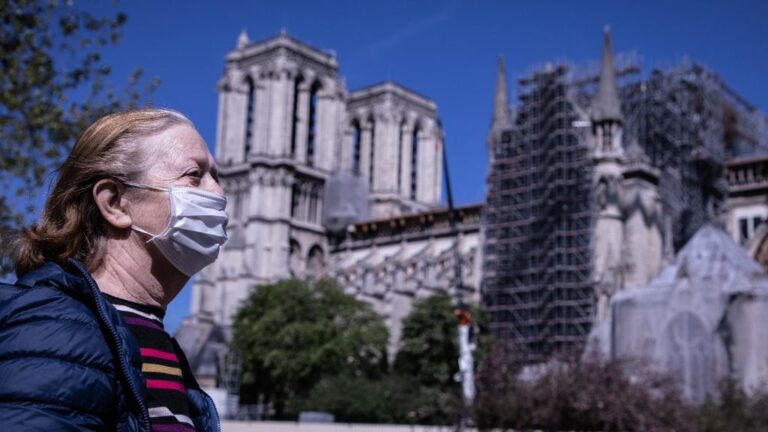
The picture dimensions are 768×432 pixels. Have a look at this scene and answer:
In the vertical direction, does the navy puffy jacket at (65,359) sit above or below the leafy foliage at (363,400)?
below

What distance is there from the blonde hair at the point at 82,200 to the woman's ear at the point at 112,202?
0.02 meters

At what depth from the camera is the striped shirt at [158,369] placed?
2074 millimetres

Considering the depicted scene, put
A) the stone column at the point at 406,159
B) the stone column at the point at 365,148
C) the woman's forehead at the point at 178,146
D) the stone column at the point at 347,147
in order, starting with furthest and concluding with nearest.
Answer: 1. the stone column at the point at 406,159
2. the stone column at the point at 365,148
3. the stone column at the point at 347,147
4. the woman's forehead at the point at 178,146

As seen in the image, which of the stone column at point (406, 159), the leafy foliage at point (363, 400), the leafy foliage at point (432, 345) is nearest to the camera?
the leafy foliage at point (363, 400)

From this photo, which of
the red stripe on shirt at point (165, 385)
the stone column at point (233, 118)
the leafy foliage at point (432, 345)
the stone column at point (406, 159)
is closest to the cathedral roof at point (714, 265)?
the leafy foliage at point (432, 345)

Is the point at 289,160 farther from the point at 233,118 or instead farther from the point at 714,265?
the point at 714,265

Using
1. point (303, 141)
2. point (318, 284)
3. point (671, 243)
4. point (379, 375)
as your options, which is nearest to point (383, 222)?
point (303, 141)

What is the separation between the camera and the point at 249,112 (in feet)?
236

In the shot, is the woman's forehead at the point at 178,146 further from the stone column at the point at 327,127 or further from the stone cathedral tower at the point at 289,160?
the stone column at the point at 327,127

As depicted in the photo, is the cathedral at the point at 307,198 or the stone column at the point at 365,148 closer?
the cathedral at the point at 307,198

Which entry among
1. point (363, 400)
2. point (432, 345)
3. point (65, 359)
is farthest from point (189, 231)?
point (432, 345)

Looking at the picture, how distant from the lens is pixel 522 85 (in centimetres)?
5422

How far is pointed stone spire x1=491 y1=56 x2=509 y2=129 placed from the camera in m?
54.4

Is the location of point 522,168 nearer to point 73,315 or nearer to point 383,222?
point 383,222
